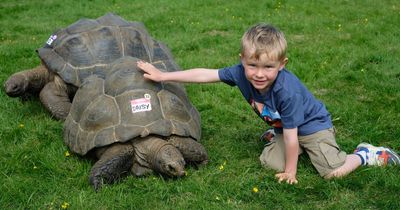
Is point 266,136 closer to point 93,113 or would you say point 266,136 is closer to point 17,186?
point 93,113

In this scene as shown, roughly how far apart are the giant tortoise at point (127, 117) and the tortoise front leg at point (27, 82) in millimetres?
547

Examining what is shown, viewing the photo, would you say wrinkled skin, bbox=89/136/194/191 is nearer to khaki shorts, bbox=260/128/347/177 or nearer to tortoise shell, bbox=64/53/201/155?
tortoise shell, bbox=64/53/201/155

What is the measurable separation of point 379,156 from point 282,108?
42.0 inches

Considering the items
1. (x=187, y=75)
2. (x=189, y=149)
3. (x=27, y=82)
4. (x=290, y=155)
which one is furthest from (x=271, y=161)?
(x=27, y=82)

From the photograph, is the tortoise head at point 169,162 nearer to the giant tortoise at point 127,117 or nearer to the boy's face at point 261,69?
the giant tortoise at point 127,117

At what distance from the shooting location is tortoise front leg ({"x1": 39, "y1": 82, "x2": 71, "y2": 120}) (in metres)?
5.48

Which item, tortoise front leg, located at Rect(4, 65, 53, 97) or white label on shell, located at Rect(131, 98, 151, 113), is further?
tortoise front leg, located at Rect(4, 65, 53, 97)

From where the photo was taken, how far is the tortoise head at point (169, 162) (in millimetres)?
3965

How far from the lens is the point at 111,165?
404 cm

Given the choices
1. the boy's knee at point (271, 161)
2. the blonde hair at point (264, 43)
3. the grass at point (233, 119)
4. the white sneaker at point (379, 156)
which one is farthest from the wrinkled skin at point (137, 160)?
the white sneaker at point (379, 156)

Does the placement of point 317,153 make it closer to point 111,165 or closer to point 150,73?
point 150,73

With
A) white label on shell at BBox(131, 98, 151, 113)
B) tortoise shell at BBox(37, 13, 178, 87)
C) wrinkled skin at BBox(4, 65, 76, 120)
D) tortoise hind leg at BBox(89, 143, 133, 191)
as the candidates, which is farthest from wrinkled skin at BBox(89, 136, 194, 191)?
wrinkled skin at BBox(4, 65, 76, 120)

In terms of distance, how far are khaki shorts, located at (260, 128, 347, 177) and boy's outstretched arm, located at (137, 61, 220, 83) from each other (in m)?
0.82

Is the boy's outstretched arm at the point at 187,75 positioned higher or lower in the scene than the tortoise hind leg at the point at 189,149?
higher
